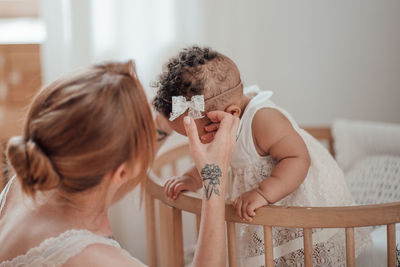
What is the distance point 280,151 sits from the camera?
1077 millimetres

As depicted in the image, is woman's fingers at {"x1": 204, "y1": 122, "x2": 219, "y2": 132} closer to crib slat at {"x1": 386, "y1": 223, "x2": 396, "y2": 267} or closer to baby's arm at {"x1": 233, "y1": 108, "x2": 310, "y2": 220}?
baby's arm at {"x1": 233, "y1": 108, "x2": 310, "y2": 220}

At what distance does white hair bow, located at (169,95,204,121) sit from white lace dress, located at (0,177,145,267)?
0.36m

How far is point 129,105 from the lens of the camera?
0.74 metres

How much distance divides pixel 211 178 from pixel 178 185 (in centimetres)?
21

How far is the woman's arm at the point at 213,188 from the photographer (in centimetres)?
85

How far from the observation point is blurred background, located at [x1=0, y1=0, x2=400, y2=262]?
181 centimetres

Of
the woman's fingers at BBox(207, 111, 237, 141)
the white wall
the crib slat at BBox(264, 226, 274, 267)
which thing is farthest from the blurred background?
the crib slat at BBox(264, 226, 274, 267)

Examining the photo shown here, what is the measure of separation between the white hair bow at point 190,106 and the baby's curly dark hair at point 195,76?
1.2 inches

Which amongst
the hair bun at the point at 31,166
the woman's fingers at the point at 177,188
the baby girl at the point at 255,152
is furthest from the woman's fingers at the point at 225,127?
the hair bun at the point at 31,166

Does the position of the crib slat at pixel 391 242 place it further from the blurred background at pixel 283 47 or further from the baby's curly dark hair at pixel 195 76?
the blurred background at pixel 283 47

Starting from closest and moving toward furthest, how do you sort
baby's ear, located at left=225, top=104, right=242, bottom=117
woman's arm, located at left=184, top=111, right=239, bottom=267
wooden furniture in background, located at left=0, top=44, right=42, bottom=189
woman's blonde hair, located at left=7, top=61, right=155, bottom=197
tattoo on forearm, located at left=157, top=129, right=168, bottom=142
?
1. woman's blonde hair, located at left=7, top=61, right=155, bottom=197
2. woman's arm, located at left=184, top=111, right=239, bottom=267
3. baby's ear, located at left=225, top=104, right=242, bottom=117
4. tattoo on forearm, located at left=157, top=129, right=168, bottom=142
5. wooden furniture in background, located at left=0, top=44, right=42, bottom=189

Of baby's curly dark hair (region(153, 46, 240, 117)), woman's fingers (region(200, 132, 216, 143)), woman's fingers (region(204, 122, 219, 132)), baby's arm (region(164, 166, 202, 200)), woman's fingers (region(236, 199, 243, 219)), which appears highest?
baby's curly dark hair (region(153, 46, 240, 117))

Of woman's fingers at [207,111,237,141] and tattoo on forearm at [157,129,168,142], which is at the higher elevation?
woman's fingers at [207,111,237,141]

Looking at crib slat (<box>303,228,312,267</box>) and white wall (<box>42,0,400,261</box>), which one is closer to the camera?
crib slat (<box>303,228,312,267</box>)
